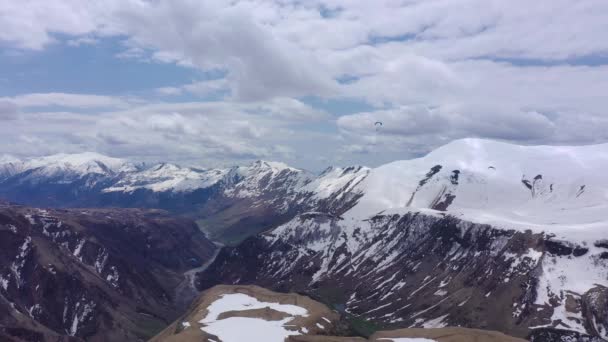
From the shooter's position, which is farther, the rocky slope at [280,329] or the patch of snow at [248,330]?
the patch of snow at [248,330]

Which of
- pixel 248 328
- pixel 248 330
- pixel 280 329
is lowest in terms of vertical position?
pixel 248 330

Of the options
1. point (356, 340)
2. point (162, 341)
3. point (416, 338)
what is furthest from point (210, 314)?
point (416, 338)

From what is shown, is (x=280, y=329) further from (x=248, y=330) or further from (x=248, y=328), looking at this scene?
(x=248, y=328)

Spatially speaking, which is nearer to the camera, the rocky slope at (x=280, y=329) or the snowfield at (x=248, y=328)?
the rocky slope at (x=280, y=329)

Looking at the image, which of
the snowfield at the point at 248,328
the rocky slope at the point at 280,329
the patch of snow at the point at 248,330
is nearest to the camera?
the rocky slope at the point at 280,329

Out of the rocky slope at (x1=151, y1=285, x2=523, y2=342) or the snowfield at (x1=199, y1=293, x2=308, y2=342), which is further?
the snowfield at (x1=199, y1=293, x2=308, y2=342)

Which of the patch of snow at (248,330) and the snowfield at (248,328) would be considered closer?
the patch of snow at (248,330)

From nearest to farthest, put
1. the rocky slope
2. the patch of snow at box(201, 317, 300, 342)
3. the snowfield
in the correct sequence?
the rocky slope → the patch of snow at box(201, 317, 300, 342) → the snowfield

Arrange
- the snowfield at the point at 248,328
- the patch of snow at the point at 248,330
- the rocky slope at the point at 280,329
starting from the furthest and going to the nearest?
the snowfield at the point at 248,328 < the patch of snow at the point at 248,330 < the rocky slope at the point at 280,329

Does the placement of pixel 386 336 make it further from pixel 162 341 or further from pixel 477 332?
pixel 162 341

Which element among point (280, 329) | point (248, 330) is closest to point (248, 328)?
point (248, 330)

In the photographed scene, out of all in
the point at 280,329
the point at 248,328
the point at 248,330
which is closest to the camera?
the point at 248,330
